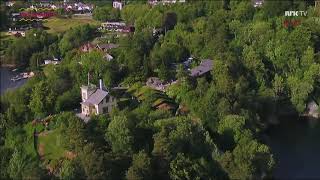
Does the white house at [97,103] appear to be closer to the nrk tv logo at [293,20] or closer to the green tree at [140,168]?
the green tree at [140,168]

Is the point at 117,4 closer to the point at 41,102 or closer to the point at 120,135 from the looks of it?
the point at 41,102

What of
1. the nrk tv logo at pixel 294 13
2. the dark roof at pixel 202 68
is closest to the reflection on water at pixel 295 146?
the dark roof at pixel 202 68

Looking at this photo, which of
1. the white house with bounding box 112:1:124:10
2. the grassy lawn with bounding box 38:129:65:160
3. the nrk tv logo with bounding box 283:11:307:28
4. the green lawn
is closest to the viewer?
the grassy lawn with bounding box 38:129:65:160

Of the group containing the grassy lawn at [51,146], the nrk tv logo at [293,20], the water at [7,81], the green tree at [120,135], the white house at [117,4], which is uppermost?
the nrk tv logo at [293,20]

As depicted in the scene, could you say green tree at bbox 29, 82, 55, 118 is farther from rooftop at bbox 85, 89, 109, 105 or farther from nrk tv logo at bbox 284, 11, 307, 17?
nrk tv logo at bbox 284, 11, 307, 17

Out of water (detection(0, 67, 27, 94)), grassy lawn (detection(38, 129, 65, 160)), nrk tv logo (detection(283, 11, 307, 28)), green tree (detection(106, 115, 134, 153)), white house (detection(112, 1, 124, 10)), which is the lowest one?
water (detection(0, 67, 27, 94))

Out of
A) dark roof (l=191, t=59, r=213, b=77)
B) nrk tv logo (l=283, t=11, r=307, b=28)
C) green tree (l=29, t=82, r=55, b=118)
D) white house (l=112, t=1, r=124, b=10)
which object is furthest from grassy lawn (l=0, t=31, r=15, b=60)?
nrk tv logo (l=283, t=11, r=307, b=28)
